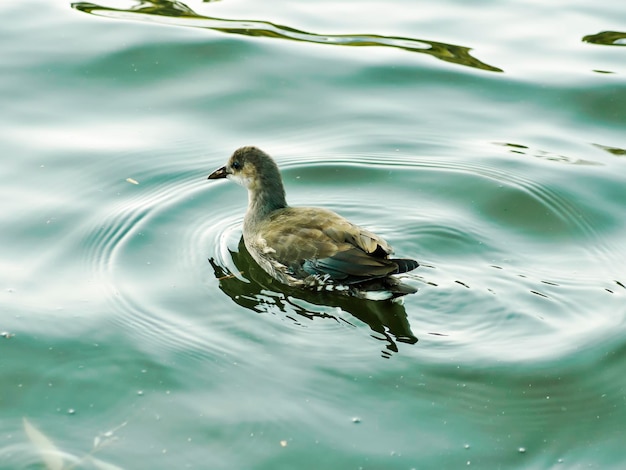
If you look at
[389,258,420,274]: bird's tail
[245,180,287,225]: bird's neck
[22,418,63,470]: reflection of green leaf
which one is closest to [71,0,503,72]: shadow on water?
[245,180,287,225]: bird's neck

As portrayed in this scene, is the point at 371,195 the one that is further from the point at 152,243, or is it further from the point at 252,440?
the point at 252,440

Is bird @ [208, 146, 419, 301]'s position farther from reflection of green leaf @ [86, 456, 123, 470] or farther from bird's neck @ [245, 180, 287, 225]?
reflection of green leaf @ [86, 456, 123, 470]

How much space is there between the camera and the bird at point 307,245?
7.00m

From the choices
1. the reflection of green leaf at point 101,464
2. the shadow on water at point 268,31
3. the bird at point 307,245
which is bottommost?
the reflection of green leaf at point 101,464

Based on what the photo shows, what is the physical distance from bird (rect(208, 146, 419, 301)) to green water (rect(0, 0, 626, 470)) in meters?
0.17

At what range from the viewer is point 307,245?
7.36 metres

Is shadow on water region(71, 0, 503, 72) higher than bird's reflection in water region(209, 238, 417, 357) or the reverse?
higher

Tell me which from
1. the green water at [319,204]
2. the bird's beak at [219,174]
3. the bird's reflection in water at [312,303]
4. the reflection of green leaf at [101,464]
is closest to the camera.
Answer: the reflection of green leaf at [101,464]

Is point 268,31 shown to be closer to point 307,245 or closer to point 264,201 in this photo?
point 264,201

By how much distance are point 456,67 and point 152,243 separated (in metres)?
4.33

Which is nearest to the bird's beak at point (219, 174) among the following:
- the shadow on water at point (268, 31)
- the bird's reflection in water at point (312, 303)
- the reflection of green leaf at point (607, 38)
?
the bird's reflection in water at point (312, 303)

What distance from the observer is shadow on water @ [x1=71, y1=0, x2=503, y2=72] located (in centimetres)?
1096

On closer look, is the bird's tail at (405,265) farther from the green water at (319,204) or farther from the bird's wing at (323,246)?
the green water at (319,204)

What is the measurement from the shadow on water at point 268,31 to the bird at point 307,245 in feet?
11.3
